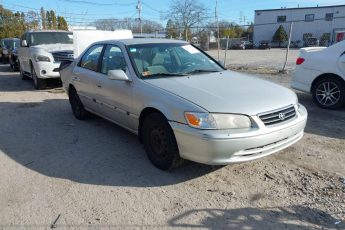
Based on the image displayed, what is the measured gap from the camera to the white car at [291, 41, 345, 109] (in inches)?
258

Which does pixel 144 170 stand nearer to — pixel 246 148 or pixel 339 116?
pixel 246 148

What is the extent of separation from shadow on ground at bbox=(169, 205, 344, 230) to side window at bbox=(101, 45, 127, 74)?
2.38 meters

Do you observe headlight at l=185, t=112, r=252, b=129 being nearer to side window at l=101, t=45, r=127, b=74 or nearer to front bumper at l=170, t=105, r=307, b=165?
front bumper at l=170, t=105, r=307, b=165

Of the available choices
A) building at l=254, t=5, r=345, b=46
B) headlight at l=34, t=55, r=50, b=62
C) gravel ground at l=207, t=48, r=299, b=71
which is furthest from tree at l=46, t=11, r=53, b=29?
building at l=254, t=5, r=345, b=46

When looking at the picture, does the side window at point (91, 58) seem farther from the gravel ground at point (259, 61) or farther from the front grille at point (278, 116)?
the gravel ground at point (259, 61)

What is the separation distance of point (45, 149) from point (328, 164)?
3953 millimetres

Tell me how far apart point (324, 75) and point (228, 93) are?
395cm

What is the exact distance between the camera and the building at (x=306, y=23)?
4866 centimetres

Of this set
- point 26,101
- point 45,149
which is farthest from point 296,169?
point 26,101

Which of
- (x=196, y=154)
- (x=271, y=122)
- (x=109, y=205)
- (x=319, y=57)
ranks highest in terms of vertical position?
(x=319, y=57)

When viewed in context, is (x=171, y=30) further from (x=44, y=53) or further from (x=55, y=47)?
(x=44, y=53)

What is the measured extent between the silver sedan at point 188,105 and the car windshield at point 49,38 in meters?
6.53

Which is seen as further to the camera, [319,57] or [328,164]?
[319,57]

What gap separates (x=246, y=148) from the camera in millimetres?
3410
